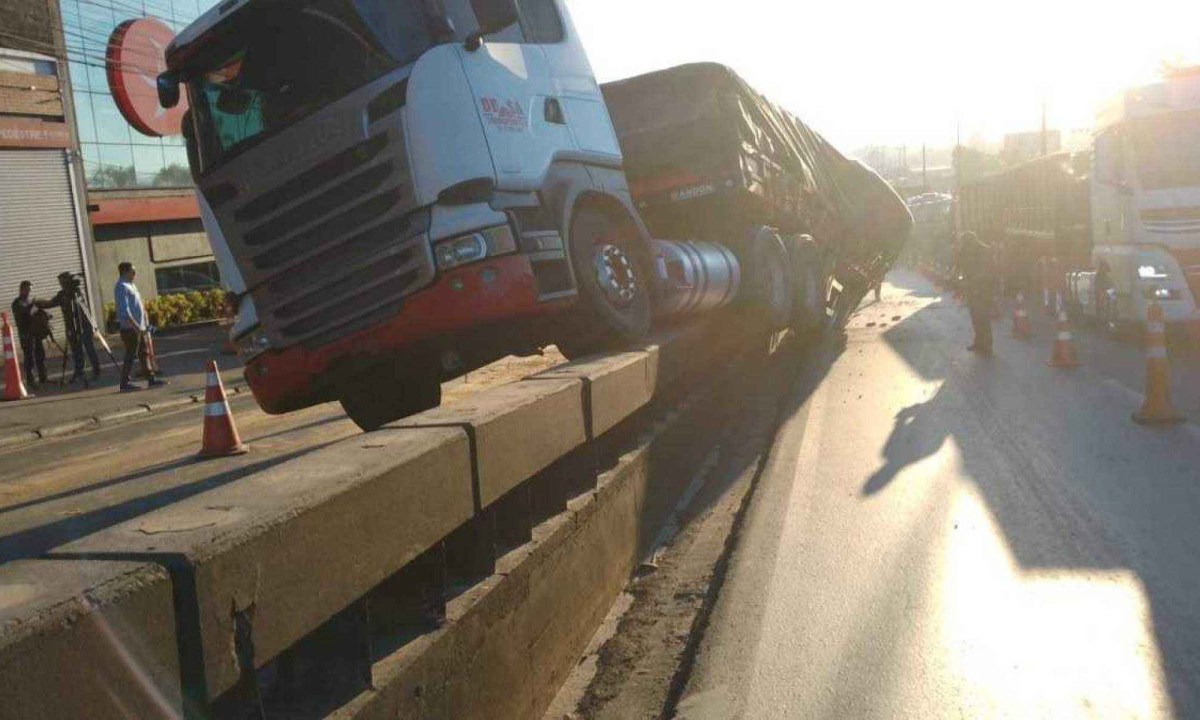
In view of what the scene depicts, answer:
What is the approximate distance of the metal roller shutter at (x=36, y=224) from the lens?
86.4 ft

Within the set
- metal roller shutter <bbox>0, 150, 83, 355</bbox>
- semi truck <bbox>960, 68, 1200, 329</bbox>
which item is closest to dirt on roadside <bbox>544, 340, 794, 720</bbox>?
semi truck <bbox>960, 68, 1200, 329</bbox>

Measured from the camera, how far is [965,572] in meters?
5.86

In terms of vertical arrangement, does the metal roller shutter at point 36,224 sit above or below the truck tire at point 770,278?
above

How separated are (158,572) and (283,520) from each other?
426 millimetres

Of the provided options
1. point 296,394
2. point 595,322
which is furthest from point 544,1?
point 296,394

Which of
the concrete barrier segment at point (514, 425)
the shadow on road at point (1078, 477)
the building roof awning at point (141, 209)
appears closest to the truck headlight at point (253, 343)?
the concrete barrier segment at point (514, 425)

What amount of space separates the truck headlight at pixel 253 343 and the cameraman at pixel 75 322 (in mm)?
11991

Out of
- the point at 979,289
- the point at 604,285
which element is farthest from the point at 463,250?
the point at 979,289

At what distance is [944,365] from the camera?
14.6m

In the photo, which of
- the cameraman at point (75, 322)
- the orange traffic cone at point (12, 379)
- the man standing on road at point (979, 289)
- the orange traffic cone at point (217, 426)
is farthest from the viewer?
the cameraman at point (75, 322)

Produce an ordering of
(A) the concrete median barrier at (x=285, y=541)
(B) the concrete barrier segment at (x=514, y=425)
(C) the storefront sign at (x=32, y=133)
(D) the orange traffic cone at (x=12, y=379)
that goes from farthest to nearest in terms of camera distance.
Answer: (C) the storefront sign at (x=32, y=133)
(D) the orange traffic cone at (x=12, y=379)
(B) the concrete barrier segment at (x=514, y=425)
(A) the concrete median barrier at (x=285, y=541)

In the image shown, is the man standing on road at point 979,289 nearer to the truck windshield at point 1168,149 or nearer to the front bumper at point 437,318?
the truck windshield at point 1168,149

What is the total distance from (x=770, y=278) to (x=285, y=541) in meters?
10.8

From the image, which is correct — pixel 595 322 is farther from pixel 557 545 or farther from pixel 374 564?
pixel 374 564
